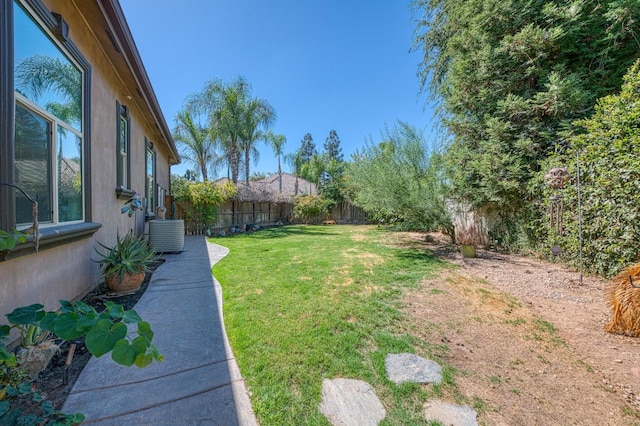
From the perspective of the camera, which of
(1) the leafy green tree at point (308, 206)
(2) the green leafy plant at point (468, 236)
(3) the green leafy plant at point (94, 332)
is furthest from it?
(1) the leafy green tree at point (308, 206)

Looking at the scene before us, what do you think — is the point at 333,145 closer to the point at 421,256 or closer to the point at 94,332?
the point at 421,256

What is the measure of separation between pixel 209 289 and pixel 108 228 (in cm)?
195

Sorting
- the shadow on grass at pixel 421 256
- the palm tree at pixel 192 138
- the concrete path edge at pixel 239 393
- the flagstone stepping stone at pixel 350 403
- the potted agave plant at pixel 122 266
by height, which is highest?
the palm tree at pixel 192 138

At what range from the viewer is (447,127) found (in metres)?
8.13

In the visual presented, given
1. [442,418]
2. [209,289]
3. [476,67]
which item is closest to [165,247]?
[209,289]

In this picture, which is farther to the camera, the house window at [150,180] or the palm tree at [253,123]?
the palm tree at [253,123]

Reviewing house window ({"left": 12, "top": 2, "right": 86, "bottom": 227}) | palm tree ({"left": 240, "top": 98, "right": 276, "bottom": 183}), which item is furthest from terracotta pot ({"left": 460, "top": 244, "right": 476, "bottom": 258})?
palm tree ({"left": 240, "top": 98, "right": 276, "bottom": 183})

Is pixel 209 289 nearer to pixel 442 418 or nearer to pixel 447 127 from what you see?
pixel 442 418

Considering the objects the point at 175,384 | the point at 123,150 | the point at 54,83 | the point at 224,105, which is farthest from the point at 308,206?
the point at 175,384

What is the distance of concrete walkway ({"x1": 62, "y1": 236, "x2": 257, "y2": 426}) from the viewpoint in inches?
66.7

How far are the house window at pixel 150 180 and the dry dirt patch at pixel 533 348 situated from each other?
7304mm

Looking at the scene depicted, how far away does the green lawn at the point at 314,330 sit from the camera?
191cm

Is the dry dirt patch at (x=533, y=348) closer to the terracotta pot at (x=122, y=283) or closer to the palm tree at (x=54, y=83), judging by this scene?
the terracotta pot at (x=122, y=283)

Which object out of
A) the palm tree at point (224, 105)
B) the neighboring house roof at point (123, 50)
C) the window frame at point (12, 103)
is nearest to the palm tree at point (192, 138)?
the palm tree at point (224, 105)
